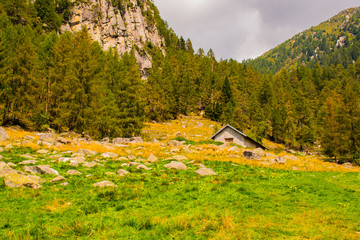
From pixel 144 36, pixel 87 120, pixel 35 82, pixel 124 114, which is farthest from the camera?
pixel 144 36

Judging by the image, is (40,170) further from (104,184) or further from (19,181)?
(104,184)

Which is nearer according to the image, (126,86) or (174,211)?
(174,211)

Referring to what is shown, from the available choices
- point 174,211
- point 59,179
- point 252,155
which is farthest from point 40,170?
point 252,155

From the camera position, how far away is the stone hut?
30.6m

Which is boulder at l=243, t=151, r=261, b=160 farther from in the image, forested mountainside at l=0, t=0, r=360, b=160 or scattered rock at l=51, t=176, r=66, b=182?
forested mountainside at l=0, t=0, r=360, b=160

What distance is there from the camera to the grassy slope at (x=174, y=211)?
446 cm

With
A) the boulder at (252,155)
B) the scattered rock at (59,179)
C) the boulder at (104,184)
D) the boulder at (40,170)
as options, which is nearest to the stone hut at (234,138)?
the boulder at (252,155)

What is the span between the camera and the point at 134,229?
4.62 m

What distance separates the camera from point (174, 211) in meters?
5.74

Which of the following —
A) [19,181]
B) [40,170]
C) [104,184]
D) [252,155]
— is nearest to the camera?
[19,181]

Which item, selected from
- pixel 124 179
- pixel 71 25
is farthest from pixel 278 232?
pixel 71 25

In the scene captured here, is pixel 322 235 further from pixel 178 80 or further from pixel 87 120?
pixel 178 80

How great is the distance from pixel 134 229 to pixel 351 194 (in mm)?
9235

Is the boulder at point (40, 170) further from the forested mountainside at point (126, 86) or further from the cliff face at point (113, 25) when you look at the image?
the cliff face at point (113, 25)
